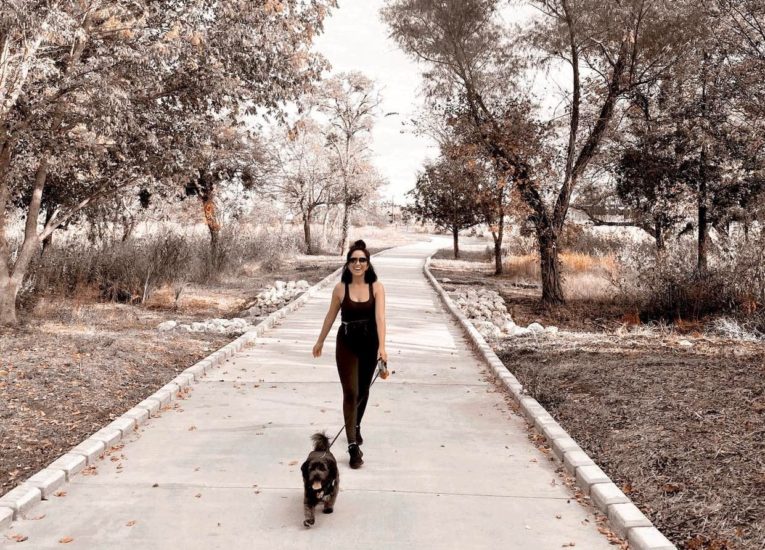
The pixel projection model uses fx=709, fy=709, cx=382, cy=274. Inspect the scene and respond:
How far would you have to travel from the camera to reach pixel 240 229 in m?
28.5

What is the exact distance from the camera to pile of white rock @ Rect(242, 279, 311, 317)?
604 inches

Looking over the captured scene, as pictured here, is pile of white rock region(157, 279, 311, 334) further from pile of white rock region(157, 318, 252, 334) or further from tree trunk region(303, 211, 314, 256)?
tree trunk region(303, 211, 314, 256)

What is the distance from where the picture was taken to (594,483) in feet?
16.4

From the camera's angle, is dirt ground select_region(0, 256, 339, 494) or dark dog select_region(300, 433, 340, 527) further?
dirt ground select_region(0, 256, 339, 494)

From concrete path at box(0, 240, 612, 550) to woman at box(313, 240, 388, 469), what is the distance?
441mm

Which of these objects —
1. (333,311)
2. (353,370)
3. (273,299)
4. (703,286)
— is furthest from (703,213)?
(353,370)

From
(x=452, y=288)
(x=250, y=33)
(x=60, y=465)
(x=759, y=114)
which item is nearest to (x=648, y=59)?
(x=759, y=114)

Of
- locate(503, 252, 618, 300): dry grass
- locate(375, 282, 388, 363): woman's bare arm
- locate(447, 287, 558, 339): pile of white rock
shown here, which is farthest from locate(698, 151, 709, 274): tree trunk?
locate(375, 282, 388, 363): woman's bare arm

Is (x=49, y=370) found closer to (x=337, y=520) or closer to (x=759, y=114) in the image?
(x=337, y=520)

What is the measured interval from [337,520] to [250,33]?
8.95 meters

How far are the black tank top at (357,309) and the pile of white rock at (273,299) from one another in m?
9.44

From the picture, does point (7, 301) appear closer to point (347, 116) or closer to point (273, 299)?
point (273, 299)

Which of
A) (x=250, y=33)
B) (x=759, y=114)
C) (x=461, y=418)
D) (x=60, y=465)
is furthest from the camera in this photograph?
(x=759, y=114)

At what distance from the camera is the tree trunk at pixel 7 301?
12112mm
